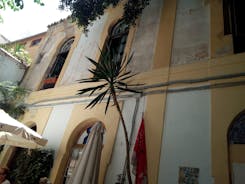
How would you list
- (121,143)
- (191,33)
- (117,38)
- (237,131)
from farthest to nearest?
1. (117,38)
2. (191,33)
3. (121,143)
4. (237,131)

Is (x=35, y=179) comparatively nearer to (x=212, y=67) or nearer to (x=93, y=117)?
(x=93, y=117)

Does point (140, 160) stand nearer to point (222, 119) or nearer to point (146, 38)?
point (222, 119)

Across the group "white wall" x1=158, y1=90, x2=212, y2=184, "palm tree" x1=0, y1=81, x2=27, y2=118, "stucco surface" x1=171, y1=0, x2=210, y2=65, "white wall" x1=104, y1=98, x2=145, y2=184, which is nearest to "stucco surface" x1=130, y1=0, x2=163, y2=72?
"stucco surface" x1=171, y1=0, x2=210, y2=65

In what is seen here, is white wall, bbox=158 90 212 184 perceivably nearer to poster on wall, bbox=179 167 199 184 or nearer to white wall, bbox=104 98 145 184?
poster on wall, bbox=179 167 199 184

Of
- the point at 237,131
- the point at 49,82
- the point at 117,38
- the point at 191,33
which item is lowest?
the point at 237,131

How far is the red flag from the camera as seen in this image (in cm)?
452

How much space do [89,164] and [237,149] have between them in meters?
3.07

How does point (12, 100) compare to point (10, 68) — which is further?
point (10, 68)

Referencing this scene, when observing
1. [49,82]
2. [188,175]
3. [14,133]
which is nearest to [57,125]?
[14,133]

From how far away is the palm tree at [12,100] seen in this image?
29.2 ft

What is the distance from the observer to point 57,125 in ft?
24.6

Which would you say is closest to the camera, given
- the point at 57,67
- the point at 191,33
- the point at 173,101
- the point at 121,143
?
the point at 173,101

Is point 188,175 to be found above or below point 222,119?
below

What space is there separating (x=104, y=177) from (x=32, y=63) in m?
8.28
